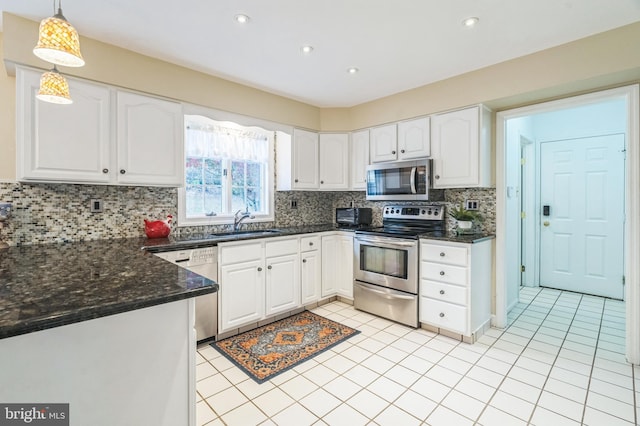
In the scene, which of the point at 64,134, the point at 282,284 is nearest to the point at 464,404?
the point at 282,284

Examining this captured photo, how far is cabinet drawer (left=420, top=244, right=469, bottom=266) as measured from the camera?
2762mm

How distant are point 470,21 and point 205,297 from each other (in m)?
2.99

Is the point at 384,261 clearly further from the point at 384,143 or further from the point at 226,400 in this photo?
the point at 226,400

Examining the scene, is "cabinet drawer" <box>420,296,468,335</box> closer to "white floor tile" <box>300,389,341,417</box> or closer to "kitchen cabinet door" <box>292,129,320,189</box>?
"white floor tile" <box>300,389,341,417</box>

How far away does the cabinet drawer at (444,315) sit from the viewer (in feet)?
9.12

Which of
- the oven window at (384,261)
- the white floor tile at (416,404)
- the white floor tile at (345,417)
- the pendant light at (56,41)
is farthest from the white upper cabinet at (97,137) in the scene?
the white floor tile at (416,404)

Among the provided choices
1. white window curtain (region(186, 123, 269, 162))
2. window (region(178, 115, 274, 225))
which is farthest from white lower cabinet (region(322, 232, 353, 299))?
white window curtain (region(186, 123, 269, 162))

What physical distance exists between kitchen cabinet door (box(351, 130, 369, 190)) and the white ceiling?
994 mm

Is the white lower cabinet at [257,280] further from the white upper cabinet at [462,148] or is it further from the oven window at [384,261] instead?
the white upper cabinet at [462,148]

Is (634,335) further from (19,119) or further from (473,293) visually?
(19,119)

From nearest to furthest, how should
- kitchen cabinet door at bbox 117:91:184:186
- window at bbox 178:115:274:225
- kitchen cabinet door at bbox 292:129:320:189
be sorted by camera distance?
kitchen cabinet door at bbox 117:91:184:186 < window at bbox 178:115:274:225 < kitchen cabinet door at bbox 292:129:320:189

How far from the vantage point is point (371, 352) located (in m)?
2.58

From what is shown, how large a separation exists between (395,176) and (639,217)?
202cm

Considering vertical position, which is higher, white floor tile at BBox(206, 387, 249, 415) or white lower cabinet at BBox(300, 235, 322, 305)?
white lower cabinet at BBox(300, 235, 322, 305)
